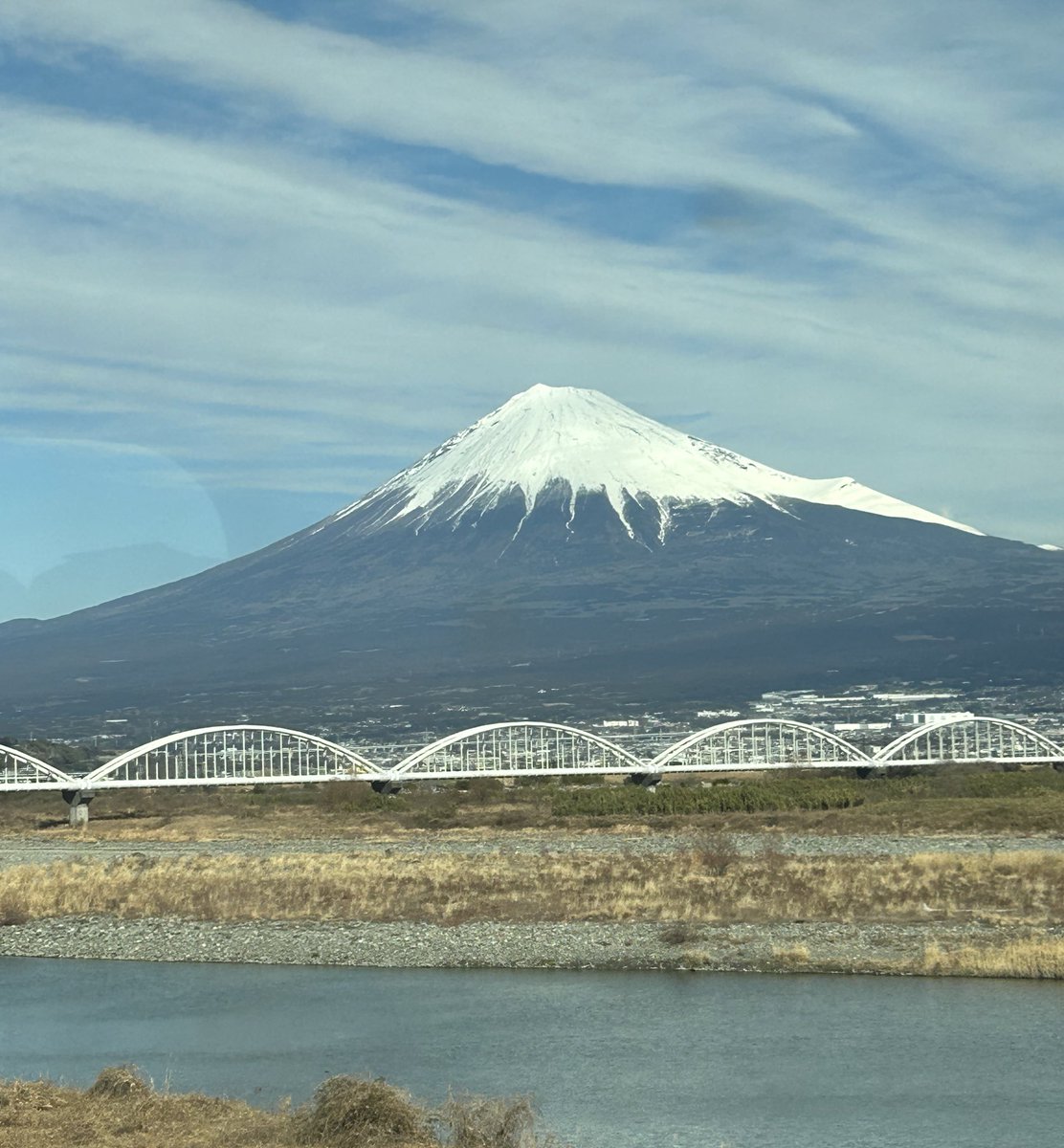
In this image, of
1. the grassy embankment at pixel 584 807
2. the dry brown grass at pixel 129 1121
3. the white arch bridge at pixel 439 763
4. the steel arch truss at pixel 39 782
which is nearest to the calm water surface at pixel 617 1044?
the dry brown grass at pixel 129 1121

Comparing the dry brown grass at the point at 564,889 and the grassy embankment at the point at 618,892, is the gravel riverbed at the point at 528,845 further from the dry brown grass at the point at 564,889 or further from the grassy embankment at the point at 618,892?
the dry brown grass at the point at 564,889

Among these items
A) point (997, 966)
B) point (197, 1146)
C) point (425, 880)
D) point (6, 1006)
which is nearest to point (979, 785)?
point (425, 880)

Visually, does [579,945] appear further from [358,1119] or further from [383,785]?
[383,785]

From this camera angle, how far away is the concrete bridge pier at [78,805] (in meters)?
68.2

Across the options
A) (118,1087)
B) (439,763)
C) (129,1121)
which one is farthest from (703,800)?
(129,1121)

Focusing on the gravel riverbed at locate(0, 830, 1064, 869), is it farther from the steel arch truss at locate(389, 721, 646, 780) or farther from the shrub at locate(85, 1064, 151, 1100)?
the shrub at locate(85, 1064, 151, 1100)

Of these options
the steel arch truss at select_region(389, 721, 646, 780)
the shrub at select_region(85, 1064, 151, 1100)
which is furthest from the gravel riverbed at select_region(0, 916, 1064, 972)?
the steel arch truss at select_region(389, 721, 646, 780)

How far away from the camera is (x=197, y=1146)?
18156mm

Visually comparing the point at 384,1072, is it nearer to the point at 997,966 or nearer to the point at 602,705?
the point at 997,966

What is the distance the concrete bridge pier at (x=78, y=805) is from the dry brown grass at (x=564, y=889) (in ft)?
72.0

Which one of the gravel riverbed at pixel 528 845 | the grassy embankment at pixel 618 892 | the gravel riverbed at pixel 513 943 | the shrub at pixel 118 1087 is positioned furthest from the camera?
the gravel riverbed at pixel 528 845

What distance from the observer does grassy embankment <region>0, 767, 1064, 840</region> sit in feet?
198

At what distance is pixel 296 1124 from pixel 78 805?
53339 mm

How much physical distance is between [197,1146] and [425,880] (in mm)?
22863
